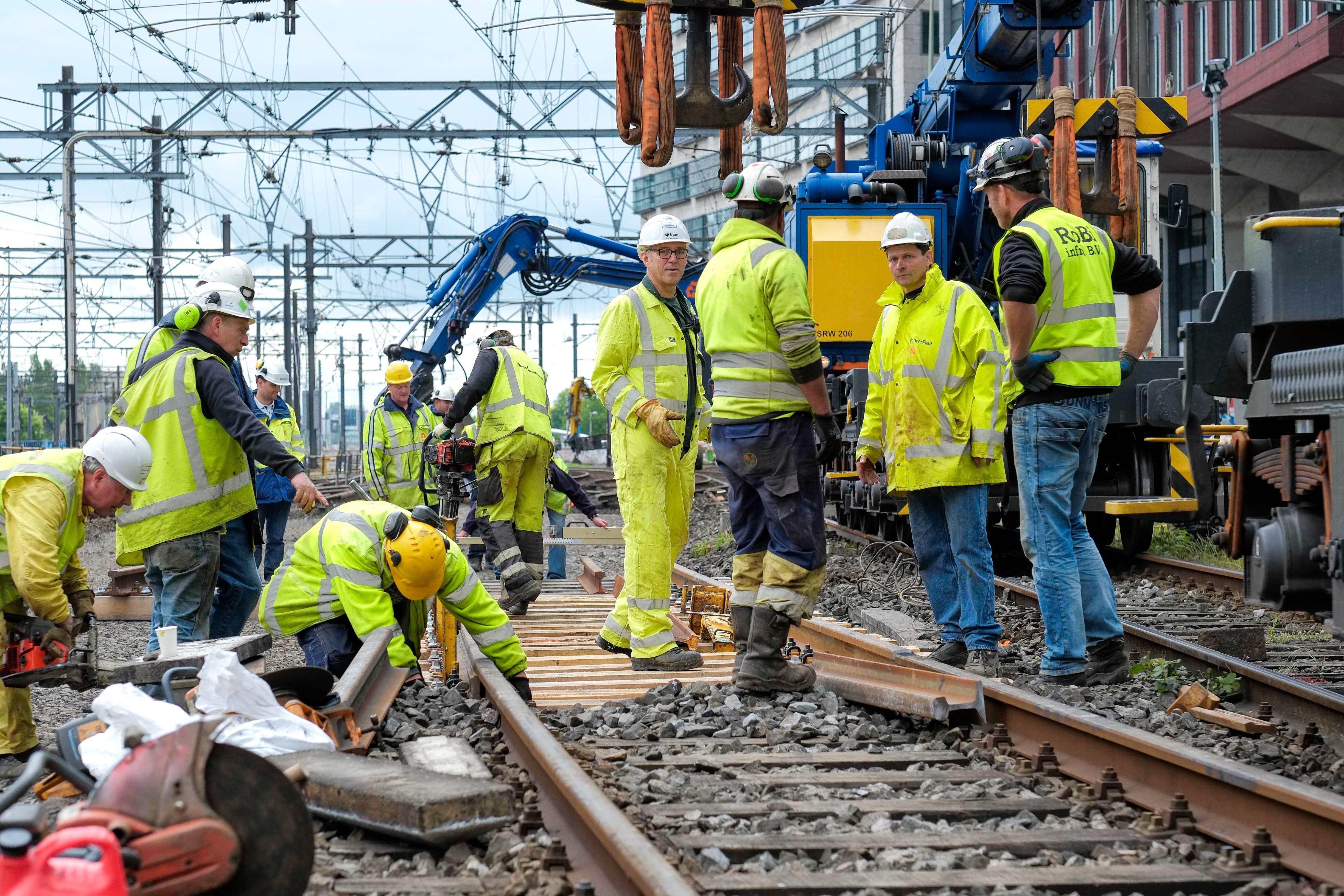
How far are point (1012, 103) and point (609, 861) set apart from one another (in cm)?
904

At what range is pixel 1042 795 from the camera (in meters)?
4.17

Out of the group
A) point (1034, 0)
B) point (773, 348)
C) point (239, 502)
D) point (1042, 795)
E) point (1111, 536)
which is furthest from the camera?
point (1111, 536)

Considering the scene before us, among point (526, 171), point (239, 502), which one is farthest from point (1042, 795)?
point (526, 171)

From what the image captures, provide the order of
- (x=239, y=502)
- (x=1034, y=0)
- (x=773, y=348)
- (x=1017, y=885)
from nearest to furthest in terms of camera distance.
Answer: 1. (x=1017, y=885)
2. (x=773, y=348)
3. (x=239, y=502)
4. (x=1034, y=0)

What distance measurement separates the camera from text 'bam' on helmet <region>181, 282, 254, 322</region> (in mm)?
6191

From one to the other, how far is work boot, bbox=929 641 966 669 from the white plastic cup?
9.93 ft

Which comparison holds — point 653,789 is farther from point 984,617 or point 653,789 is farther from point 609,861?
point 984,617

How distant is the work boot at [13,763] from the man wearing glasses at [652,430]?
2.55 m

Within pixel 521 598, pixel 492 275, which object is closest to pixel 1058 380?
pixel 521 598

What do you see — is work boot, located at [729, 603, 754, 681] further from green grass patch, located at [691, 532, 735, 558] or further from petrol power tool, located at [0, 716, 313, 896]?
green grass patch, located at [691, 532, 735, 558]

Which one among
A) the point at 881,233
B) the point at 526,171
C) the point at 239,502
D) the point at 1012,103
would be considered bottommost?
the point at 239,502

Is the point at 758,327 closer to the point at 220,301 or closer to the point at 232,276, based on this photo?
the point at 220,301

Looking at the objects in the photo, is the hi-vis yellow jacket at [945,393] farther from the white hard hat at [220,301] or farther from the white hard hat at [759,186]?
the white hard hat at [220,301]

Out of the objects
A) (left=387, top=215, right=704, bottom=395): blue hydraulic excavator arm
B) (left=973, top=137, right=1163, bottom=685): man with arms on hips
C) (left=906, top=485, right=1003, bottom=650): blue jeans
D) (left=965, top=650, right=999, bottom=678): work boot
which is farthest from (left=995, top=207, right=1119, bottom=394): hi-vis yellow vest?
(left=387, top=215, right=704, bottom=395): blue hydraulic excavator arm
